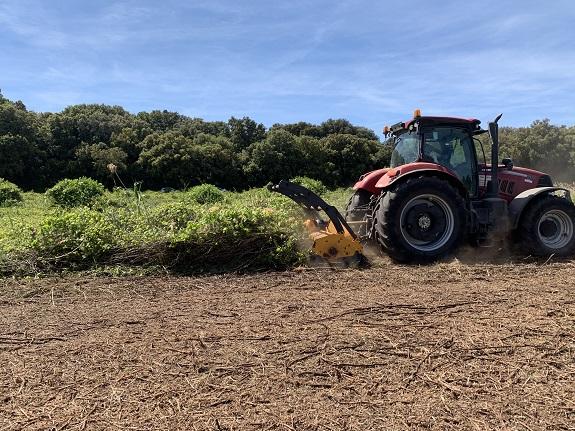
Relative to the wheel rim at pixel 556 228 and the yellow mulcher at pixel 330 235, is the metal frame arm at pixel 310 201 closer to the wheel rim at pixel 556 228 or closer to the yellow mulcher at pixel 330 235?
the yellow mulcher at pixel 330 235

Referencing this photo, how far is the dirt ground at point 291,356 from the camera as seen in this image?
2.74 meters

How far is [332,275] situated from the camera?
6.10 meters

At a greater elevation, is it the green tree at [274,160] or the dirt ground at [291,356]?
the green tree at [274,160]

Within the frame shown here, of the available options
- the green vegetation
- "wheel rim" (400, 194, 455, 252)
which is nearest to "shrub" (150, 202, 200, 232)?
the green vegetation

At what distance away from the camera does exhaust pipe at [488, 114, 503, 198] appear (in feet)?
23.4

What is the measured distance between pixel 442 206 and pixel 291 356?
14.0ft

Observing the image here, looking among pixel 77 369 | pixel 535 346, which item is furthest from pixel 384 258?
pixel 77 369

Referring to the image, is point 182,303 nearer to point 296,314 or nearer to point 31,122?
point 296,314

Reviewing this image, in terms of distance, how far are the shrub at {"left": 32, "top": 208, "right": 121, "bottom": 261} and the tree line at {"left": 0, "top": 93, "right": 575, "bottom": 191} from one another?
26488mm

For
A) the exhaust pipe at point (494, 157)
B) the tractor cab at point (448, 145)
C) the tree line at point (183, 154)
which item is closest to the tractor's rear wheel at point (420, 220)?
the tractor cab at point (448, 145)

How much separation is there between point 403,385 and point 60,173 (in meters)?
38.7

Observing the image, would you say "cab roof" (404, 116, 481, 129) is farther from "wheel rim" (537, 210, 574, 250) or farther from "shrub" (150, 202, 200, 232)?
"shrub" (150, 202, 200, 232)

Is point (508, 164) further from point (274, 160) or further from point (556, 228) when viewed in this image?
point (274, 160)

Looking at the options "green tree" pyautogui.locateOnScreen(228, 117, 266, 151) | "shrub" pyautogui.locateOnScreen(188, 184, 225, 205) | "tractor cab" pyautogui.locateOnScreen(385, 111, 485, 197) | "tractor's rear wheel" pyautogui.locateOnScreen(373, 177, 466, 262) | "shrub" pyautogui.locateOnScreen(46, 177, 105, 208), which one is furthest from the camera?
"green tree" pyautogui.locateOnScreen(228, 117, 266, 151)
